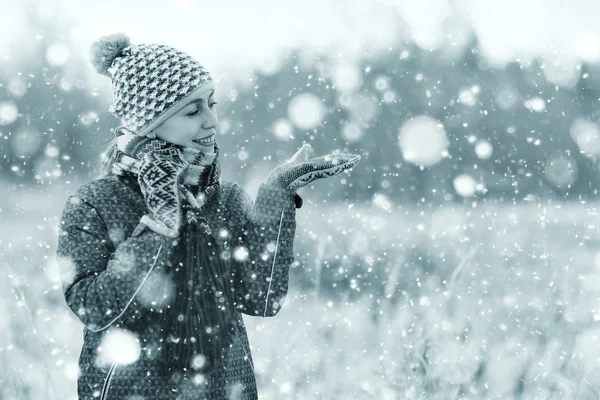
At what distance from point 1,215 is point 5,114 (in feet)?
5.18

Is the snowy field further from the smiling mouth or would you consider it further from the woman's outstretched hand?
the woman's outstretched hand

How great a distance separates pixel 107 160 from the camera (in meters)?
2.46

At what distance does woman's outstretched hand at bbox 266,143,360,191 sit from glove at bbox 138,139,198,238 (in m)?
0.28

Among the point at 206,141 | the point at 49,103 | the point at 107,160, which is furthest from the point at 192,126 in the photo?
the point at 49,103

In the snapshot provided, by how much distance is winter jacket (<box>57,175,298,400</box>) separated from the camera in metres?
2.07

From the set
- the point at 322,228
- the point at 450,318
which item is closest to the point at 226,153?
the point at 322,228

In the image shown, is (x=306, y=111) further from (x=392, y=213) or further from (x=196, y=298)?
(x=196, y=298)

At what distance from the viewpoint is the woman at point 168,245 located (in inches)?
83.0

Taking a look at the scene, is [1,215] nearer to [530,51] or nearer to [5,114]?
[5,114]

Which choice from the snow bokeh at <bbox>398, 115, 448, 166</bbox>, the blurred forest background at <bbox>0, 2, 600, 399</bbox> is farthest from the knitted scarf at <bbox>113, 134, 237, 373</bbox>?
the snow bokeh at <bbox>398, 115, 448, 166</bbox>

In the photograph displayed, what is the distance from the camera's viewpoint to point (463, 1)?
13.7m

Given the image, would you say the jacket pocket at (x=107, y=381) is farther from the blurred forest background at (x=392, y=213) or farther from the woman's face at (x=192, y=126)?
the blurred forest background at (x=392, y=213)

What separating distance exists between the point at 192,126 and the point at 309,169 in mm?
409

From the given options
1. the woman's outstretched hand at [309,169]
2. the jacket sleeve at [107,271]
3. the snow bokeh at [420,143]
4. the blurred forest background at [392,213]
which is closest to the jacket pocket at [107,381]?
the jacket sleeve at [107,271]
